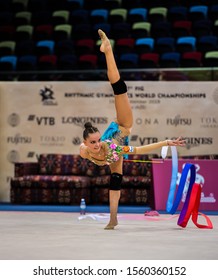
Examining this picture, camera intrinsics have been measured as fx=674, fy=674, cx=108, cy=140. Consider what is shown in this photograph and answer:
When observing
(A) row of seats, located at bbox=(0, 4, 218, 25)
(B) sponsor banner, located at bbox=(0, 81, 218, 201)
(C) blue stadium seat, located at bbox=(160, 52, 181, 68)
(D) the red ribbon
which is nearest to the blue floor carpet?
(B) sponsor banner, located at bbox=(0, 81, 218, 201)

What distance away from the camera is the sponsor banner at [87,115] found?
38.3 feet

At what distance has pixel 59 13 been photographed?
1584 centimetres

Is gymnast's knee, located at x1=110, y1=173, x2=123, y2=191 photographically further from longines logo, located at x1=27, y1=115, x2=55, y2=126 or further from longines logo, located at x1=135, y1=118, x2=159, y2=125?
longines logo, located at x1=27, y1=115, x2=55, y2=126

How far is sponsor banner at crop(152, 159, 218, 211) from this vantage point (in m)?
10.2

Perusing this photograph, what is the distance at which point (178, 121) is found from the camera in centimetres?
1176

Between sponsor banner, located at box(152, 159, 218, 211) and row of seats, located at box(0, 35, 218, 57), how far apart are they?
12.5ft

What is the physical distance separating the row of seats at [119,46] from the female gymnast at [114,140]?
6494 millimetres

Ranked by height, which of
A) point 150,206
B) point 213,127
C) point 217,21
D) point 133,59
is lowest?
point 150,206

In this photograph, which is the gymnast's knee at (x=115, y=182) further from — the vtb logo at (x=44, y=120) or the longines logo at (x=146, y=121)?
the vtb logo at (x=44, y=120)

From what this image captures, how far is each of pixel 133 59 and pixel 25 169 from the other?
3.41 m

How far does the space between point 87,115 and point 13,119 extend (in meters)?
1.38
